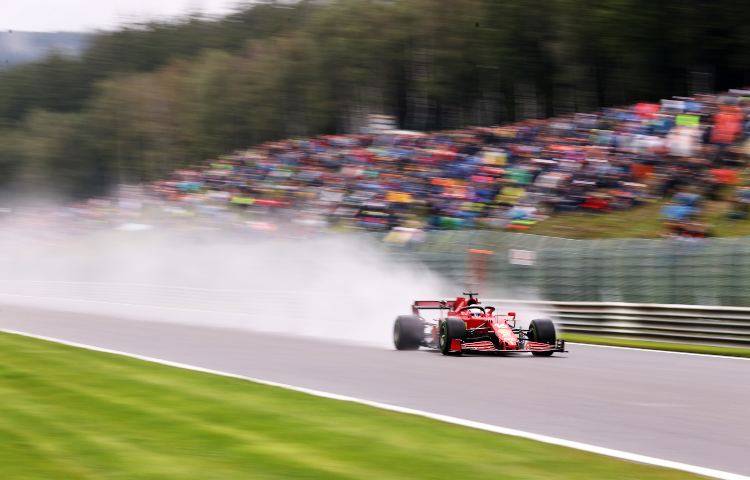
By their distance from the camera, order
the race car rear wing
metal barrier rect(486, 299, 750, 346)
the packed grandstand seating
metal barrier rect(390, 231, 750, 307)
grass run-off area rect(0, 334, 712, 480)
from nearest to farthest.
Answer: grass run-off area rect(0, 334, 712, 480)
the race car rear wing
metal barrier rect(486, 299, 750, 346)
metal barrier rect(390, 231, 750, 307)
the packed grandstand seating

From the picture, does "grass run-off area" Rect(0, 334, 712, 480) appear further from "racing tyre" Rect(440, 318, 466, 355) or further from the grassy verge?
the grassy verge

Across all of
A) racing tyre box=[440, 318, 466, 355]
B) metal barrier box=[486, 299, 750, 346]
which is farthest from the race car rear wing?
metal barrier box=[486, 299, 750, 346]

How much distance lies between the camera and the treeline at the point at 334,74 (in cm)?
3688

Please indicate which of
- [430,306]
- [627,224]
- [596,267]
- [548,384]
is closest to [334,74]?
[627,224]

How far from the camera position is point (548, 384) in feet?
34.7

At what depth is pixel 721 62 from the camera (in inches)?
1344

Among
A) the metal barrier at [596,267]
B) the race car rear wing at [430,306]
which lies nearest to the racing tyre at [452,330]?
the race car rear wing at [430,306]

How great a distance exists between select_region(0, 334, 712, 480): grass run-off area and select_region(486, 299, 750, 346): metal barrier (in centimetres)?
761

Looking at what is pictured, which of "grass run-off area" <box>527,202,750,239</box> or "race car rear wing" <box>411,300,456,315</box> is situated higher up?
"grass run-off area" <box>527,202,750,239</box>

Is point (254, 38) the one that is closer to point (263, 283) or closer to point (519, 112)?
point (519, 112)

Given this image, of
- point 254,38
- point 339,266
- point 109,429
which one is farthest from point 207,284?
point 254,38

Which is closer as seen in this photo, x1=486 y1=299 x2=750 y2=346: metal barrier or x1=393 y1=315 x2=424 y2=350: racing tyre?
x1=393 y1=315 x2=424 y2=350: racing tyre

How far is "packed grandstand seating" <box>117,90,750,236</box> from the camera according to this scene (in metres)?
22.4

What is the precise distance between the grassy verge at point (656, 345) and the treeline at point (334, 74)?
16786mm
